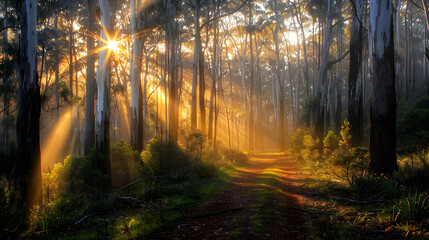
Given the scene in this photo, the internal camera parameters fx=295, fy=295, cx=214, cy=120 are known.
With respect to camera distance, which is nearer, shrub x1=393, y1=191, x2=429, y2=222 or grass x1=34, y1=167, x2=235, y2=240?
shrub x1=393, y1=191, x2=429, y2=222

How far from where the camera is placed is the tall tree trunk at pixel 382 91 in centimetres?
848

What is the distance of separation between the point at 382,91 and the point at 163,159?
26.9ft

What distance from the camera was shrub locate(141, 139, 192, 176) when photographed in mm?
11836

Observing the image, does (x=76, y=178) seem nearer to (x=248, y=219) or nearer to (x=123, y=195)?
(x=123, y=195)

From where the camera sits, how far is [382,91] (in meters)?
8.66

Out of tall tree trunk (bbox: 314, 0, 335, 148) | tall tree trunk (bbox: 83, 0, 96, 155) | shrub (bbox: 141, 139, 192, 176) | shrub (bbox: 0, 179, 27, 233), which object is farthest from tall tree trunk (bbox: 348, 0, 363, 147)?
shrub (bbox: 0, 179, 27, 233)

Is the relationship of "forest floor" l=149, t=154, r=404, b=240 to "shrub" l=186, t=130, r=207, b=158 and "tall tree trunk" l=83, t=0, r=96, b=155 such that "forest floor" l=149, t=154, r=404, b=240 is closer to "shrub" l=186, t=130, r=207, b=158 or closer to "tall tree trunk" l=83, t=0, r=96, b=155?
"shrub" l=186, t=130, r=207, b=158

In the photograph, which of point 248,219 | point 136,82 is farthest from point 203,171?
point 248,219

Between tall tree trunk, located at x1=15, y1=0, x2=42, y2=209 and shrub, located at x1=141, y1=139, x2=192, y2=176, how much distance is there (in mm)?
5144

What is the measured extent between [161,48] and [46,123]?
19.6m

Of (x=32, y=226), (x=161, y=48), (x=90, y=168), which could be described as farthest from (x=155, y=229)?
(x=161, y=48)

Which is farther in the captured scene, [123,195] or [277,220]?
[123,195]

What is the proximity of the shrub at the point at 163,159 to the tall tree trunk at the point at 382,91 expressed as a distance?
23.0 ft

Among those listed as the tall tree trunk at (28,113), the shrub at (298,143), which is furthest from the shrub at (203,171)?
the shrub at (298,143)
